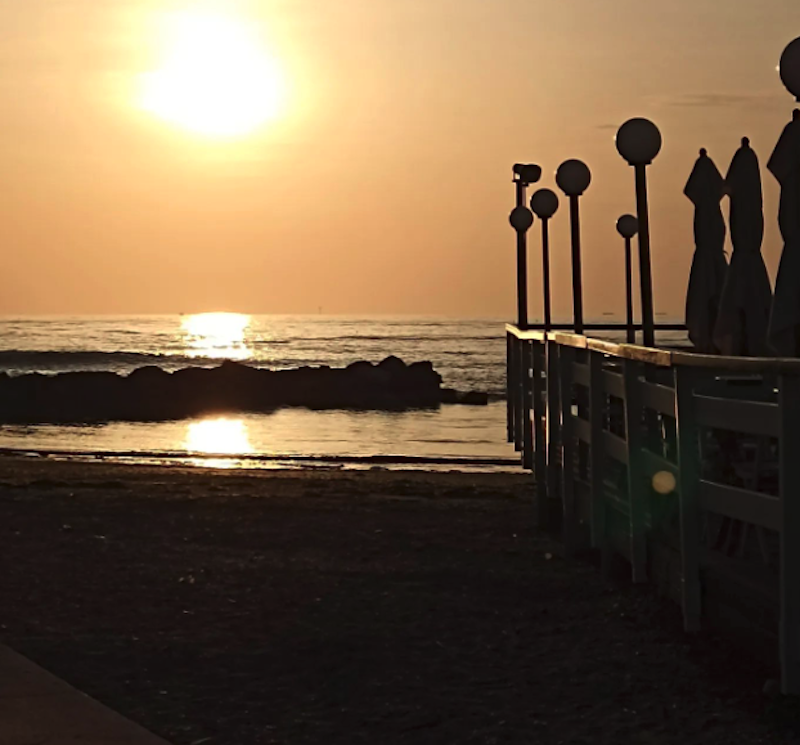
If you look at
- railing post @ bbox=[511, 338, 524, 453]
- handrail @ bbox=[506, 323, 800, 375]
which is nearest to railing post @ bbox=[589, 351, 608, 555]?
handrail @ bbox=[506, 323, 800, 375]

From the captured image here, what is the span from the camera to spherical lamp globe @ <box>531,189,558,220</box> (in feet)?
49.0

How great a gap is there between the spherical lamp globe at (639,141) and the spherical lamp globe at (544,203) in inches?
217

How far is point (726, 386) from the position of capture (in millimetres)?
7477

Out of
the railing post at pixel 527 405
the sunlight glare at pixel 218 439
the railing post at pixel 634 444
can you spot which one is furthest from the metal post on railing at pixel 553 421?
the sunlight glare at pixel 218 439

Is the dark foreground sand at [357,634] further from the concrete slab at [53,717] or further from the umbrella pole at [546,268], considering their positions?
the umbrella pole at [546,268]

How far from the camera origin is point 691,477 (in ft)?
18.5

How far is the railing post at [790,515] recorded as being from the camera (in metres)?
4.59

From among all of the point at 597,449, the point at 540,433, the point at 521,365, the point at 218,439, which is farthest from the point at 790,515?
the point at 218,439

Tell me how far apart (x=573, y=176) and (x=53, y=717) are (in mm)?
9076

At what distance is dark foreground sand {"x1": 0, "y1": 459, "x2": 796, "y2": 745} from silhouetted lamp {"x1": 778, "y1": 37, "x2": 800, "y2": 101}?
2.42 meters

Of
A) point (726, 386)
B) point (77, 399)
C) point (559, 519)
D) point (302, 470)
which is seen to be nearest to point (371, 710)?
point (726, 386)

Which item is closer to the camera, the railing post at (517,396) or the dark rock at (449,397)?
the railing post at (517,396)

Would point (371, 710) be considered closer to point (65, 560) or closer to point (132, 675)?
point (132, 675)

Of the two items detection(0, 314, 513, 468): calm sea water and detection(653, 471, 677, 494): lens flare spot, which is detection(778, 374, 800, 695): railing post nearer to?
detection(653, 471, 677, 494): lens flare spot
